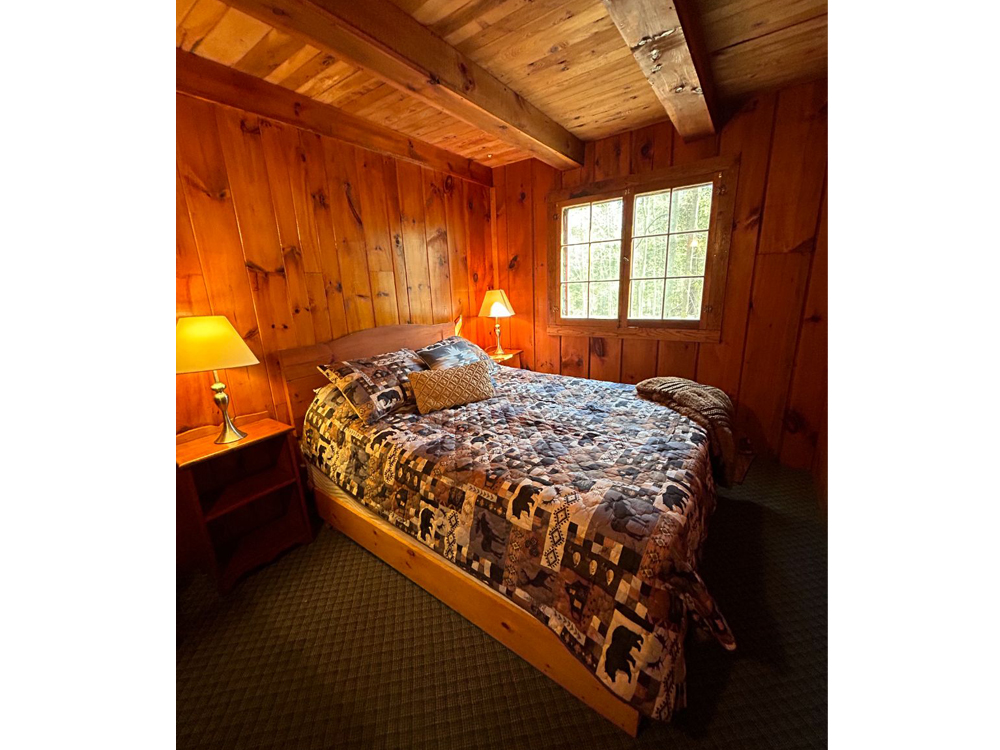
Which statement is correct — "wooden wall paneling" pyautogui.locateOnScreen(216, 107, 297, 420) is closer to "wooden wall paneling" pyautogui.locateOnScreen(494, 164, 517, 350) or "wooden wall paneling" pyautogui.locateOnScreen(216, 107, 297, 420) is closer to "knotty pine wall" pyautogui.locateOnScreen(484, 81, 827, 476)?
"wooden wall paneling" pyautogui.locateOnScreen(494, 164, 517, 350)

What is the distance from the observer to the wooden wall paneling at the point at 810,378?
2082mm

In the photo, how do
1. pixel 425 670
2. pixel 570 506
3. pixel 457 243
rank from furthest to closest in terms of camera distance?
pixel 457 243 < pixel 425 670 < pixel 570 506

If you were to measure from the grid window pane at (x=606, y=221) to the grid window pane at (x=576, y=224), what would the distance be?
4cm

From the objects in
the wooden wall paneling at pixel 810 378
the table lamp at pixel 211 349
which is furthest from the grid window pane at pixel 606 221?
the table lamp at pixel 211 349

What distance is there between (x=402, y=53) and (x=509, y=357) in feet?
7.04

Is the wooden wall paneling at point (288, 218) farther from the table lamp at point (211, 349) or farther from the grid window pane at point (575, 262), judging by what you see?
the grid window pane at point (575, 262)

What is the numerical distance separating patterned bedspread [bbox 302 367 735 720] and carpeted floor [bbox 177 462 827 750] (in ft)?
0.95

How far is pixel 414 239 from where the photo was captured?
2.65m

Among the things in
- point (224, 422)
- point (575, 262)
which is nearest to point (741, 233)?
point (575, 262)

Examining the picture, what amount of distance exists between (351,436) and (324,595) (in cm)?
70

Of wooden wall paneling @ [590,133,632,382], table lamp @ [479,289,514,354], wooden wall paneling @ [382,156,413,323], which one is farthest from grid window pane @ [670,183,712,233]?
wooden wall paneling @ [382,156,413,323]

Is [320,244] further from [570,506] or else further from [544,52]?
[570,506]
